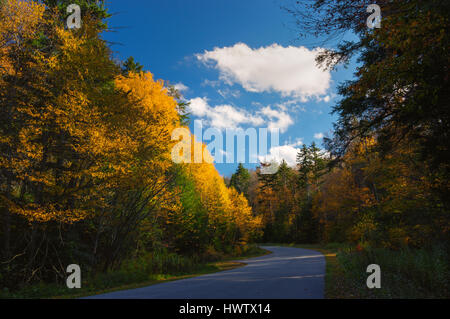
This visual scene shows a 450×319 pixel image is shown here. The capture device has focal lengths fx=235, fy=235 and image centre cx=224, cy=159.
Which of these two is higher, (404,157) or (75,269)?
(404,157)

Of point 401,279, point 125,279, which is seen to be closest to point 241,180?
point 125,279

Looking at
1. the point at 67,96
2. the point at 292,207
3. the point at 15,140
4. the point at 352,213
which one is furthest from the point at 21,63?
the point at 292,207

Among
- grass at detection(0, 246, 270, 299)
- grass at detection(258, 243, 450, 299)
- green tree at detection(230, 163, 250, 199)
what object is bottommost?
grass at detection(0, 246, 270, 299)

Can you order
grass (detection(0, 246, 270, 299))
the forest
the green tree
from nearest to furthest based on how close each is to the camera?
1. the forest
2. grass (detection(0, 246, 270, 299))
3. the green tree

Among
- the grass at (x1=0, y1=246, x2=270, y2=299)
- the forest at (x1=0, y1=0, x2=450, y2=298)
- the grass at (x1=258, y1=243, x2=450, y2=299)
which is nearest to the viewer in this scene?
the forest at (x1=0, y1=0, x2=450, y2=298)

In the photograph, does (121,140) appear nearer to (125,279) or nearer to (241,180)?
(125,279)

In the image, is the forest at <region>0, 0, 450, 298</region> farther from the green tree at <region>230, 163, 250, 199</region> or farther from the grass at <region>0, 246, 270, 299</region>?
the green tree at <region>230, 163, 250, 199</region>

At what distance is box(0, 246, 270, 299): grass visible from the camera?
8789mm

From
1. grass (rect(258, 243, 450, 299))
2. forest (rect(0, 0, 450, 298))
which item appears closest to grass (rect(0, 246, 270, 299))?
forest (rect(0, 0, 450, 298))

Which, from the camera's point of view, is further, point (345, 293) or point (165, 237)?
point (165, 237)
